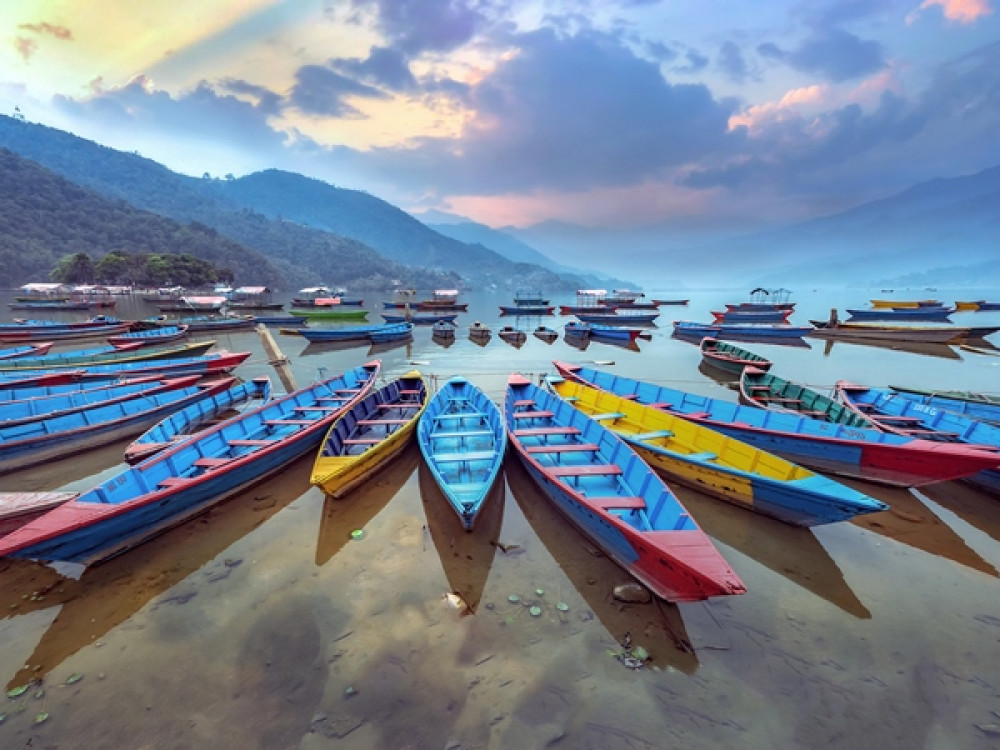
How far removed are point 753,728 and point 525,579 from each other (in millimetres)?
4216

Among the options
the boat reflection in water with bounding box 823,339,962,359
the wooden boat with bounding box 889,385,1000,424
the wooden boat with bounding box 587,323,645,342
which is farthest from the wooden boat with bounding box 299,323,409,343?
the boat reflection in water with bounding box 823,339,962,359

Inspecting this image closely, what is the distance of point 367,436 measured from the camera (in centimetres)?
1420

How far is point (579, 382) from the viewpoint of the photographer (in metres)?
19.1

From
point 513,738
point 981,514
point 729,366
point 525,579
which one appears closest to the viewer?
point 513,738

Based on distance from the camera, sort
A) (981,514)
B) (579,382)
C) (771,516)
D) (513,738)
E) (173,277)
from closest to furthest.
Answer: (513,738), (771,516), (981,514), (579,382), (173,277)

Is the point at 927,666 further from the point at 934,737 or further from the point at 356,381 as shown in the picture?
the point at 356,381

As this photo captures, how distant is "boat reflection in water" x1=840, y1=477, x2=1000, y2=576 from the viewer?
9.19 meters

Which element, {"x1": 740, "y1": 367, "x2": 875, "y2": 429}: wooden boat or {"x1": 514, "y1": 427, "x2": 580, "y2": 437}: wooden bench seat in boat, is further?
{"x1": 740, "y1": 367, "x2": 875, "y2": 429}: wooden boat

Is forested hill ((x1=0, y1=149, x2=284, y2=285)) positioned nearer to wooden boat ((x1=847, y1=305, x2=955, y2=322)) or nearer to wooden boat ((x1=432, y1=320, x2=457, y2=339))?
wooden boat ((x1=432, y1=320, x2=457, y2=339))

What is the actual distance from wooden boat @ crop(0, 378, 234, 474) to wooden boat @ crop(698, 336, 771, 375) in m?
32.3

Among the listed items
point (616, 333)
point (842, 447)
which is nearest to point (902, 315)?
point (616, 333)

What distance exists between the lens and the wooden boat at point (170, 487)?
7.18m

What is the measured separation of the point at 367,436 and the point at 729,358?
26.5m

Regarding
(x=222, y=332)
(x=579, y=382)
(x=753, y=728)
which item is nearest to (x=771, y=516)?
(x=753, y=728)
